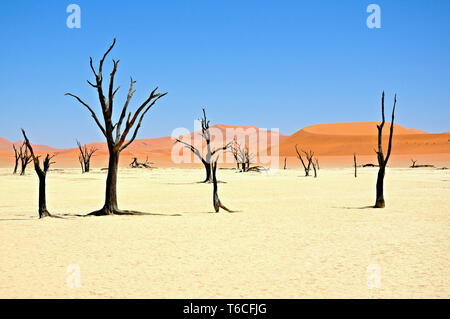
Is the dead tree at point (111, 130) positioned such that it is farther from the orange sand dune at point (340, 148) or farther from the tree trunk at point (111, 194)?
the orange sand dune at point (340, 148)

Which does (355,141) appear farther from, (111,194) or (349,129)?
(111,194)

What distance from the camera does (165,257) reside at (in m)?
7.98

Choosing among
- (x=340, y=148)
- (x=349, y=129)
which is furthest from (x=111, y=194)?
(x=349, y=129)

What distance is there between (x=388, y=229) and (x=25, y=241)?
8.02 m

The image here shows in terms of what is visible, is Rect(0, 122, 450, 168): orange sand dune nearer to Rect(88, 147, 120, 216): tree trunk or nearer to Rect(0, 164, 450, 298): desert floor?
Rect(0, 164, 450, 298): desert floor

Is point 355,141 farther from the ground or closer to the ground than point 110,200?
farther from the ground

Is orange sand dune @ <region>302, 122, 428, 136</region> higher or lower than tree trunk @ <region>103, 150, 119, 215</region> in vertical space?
higher

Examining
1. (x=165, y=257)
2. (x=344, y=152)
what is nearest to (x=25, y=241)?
(x=165, y=257)

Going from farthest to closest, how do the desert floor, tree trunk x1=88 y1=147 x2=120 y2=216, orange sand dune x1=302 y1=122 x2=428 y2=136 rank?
orange sand dune x1=302 y1=122 x2=428 y2=136 → tree trunk x1=88 y1=147 x2=120 y2=216 → the desert floor

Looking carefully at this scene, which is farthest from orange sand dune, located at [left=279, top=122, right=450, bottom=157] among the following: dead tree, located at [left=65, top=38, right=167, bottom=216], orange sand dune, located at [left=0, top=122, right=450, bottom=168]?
dead tree, located at [left=65, top=38, right=167, bottom=216]

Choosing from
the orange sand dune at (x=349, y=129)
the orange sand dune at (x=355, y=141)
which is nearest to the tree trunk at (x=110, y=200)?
the orange sand dune at (x=355, y=141)

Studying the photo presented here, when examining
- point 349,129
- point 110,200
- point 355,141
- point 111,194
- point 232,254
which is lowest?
point 232,254

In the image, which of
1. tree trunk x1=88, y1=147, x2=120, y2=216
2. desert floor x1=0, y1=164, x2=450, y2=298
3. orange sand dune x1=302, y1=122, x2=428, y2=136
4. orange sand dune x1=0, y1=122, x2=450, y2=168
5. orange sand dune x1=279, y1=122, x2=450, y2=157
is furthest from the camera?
orange sand dune x1=302, y1=122, x2=428, y2=136
